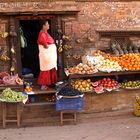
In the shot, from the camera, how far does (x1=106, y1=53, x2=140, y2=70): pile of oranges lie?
Result: 40.2 ft

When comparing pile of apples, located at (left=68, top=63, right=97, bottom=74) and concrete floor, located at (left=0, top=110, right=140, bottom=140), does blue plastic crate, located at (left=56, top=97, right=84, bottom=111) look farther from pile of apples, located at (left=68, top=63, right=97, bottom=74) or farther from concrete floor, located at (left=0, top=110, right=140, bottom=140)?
pile of apples, located at (left=68, top=63, right=97, bottom=74)

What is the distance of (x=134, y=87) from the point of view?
1205cm

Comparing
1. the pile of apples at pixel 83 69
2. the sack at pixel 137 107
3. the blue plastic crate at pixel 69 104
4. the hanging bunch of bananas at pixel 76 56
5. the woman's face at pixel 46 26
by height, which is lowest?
the sack at pixel 137 107

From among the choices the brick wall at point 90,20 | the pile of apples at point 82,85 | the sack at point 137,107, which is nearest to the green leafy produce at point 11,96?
the pile of apples at point 82,85

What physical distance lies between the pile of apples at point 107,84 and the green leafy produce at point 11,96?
1990 mm

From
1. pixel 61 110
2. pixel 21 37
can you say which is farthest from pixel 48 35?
pixel 61 110

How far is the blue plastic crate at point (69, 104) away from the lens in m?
11.0

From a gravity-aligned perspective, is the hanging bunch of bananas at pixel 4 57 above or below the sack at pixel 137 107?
above

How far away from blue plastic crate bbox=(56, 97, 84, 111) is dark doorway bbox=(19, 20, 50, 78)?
6.58ft

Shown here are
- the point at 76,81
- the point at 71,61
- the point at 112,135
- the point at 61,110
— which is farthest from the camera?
the point at 71,61

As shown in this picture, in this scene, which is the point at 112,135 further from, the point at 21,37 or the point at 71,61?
the point at 21,37

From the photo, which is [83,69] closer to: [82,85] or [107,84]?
[82,85]

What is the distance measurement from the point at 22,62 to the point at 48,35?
1575 millimetres

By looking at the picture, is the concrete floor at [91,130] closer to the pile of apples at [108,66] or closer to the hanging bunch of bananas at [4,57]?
the pile of apples at [108,66]
